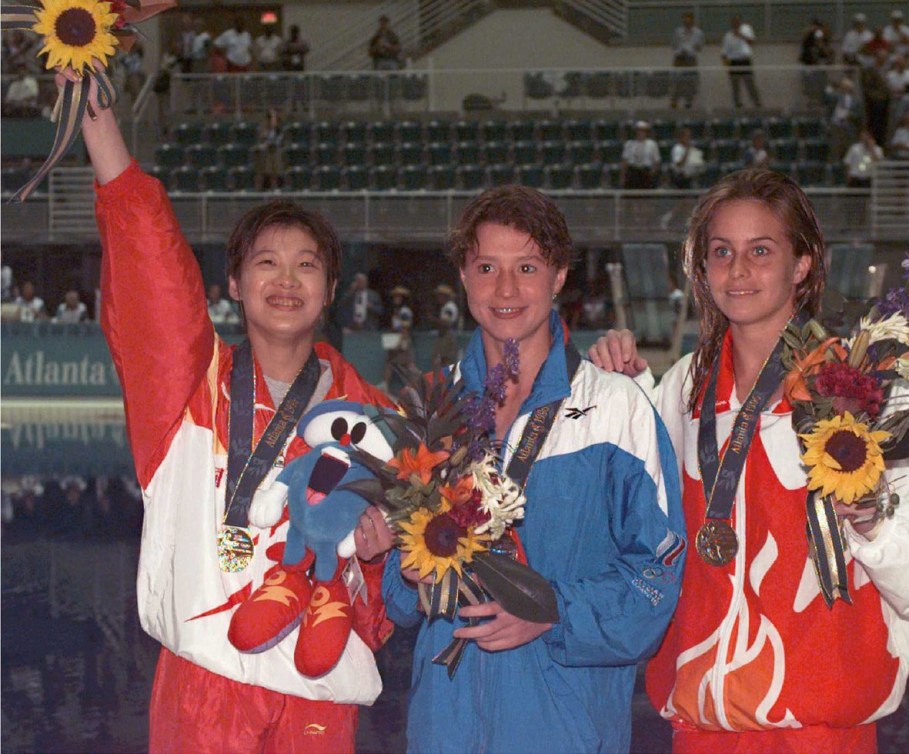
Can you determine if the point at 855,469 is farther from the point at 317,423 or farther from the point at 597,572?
the point at 317,423

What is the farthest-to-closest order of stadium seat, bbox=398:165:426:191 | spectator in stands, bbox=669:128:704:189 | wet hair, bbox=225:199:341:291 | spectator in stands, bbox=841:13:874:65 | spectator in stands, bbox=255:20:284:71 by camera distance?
spectator in stands, bbox=255:20:284:71 → spectator in stands, bbox=841:13:874:65 → stadium seat, bbox=398:165:426:191 → spectator in stands, bbox=669:128:704:189 → wet hair, bbox=225:199:341:291

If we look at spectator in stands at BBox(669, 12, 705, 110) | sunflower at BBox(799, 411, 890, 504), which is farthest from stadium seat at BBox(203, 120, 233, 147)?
sunflower at BBox(799, 411, 890, 504)

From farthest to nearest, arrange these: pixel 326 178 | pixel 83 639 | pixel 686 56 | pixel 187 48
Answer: pixel 187 48 → pixel 686 56 → pixel 326 178 → pixel 83 639

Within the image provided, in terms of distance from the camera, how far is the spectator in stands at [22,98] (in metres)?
19.2

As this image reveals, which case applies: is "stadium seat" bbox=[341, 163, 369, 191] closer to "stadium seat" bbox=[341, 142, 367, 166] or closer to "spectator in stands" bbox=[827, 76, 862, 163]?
"stadium seat" bbox=[341, 142, 367, 166]

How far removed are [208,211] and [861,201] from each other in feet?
24.4

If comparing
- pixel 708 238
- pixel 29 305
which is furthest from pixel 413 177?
pixel 708 238

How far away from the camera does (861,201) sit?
15.6m

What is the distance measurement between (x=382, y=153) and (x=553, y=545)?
51.8ft

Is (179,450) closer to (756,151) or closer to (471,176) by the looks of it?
(471,176)

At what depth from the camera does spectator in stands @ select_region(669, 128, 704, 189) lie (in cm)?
1667

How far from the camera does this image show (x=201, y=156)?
59.8 ft

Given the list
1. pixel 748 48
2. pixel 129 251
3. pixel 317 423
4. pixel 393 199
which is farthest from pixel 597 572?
pixel 748 48

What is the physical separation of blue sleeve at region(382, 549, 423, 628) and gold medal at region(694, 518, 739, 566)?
0.55 meters
